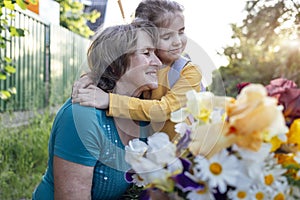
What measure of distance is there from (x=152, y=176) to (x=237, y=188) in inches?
6.1

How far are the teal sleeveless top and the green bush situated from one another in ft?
9.97

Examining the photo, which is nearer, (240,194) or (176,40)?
(240,194)

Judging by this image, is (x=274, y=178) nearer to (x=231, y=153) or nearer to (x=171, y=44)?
(x=231, y=153)

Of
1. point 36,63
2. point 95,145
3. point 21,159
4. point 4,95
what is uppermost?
point 95,145

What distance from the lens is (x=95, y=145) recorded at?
1702mm

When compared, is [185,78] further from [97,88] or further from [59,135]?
[59,135]

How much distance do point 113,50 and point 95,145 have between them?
0.32 meters

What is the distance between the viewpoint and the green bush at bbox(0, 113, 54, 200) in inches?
190

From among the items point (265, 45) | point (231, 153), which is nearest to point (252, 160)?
point (231, 153)

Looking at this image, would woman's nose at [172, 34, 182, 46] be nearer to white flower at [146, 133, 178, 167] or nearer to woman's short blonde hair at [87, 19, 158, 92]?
woman's short blonde hair at [87, 19, 158, 92]

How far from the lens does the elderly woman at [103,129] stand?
1.69 meters

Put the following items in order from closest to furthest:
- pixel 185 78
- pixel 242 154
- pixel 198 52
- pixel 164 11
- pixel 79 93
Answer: pixel 242 154
pixel 198 52
pixel 79 93
pixel 185 78
pixel 164 11

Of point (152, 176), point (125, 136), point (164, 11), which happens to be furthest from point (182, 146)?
point (164, 11)

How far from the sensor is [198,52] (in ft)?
5.42
